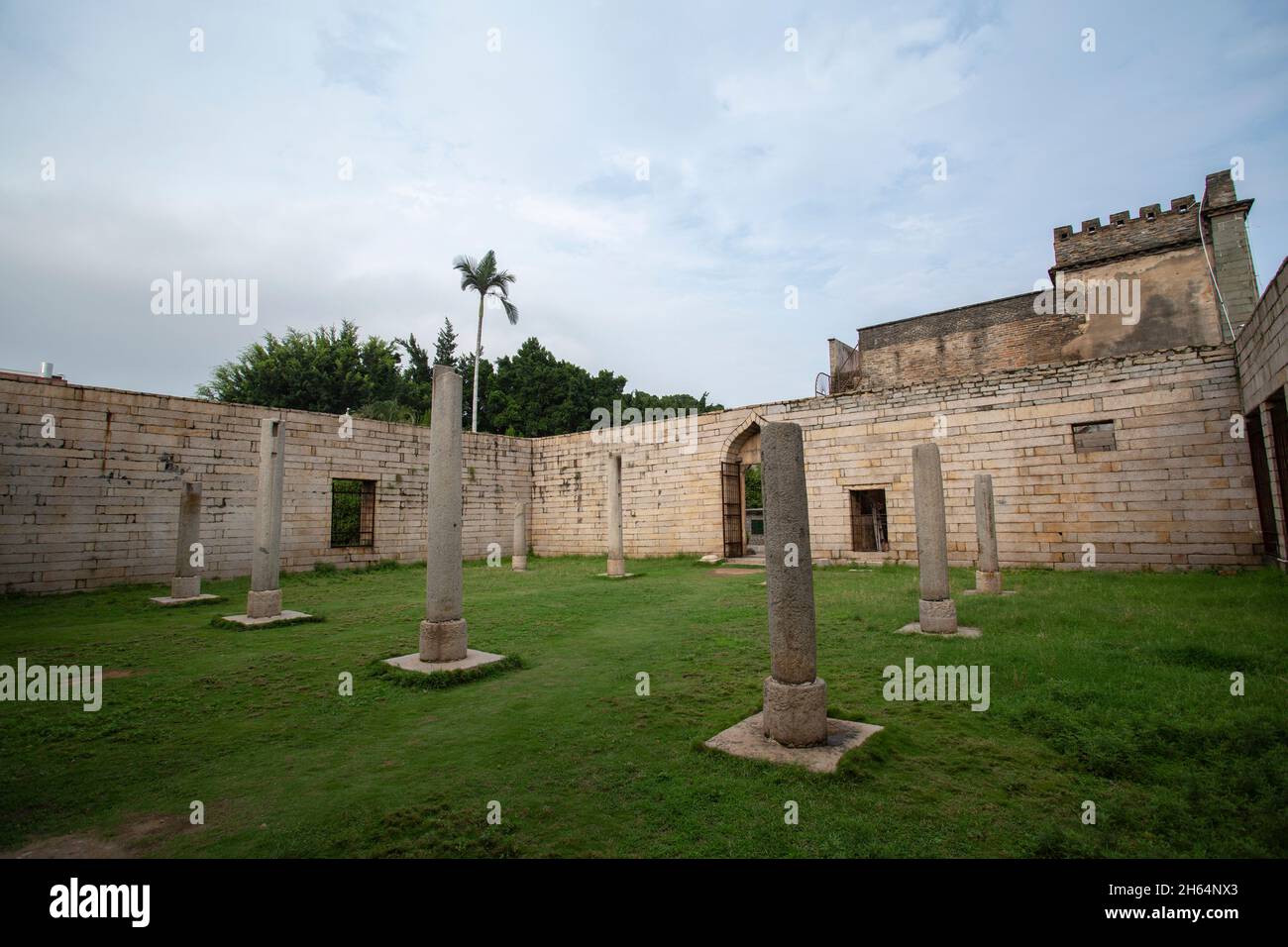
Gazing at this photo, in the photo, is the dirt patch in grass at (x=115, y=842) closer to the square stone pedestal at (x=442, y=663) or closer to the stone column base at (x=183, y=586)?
the square stone pedestal at (x=442, y=663)

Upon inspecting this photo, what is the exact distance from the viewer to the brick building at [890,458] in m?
11.2

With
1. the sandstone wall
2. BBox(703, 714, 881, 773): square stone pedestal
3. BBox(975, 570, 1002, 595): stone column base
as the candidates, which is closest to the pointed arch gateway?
the sandstone wall

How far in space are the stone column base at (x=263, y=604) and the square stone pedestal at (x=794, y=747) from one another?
7.25 meters

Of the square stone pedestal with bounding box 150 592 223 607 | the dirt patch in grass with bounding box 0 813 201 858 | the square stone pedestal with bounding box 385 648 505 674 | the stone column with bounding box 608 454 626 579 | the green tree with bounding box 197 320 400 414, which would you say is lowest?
the dirt patch in grass with bounding box 0 813 201 858

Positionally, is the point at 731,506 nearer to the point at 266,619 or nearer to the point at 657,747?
the point at 266,619

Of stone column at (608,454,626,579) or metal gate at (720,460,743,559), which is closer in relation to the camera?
stone column at (608,454,626,579)

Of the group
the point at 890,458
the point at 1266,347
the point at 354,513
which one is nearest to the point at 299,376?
the point at 354,513

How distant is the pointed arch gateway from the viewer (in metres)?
18.0

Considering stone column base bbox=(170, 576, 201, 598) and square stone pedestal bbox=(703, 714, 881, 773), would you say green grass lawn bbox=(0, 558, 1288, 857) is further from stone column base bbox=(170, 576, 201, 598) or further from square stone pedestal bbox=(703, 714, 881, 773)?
stone column base bbox=(170, 576, 201, 598)

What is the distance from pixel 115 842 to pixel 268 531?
262 inches

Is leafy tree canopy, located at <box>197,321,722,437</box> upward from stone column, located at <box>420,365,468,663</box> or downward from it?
upward

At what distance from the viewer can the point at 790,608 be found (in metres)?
3.95

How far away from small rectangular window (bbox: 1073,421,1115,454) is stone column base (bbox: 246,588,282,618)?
14.9m
